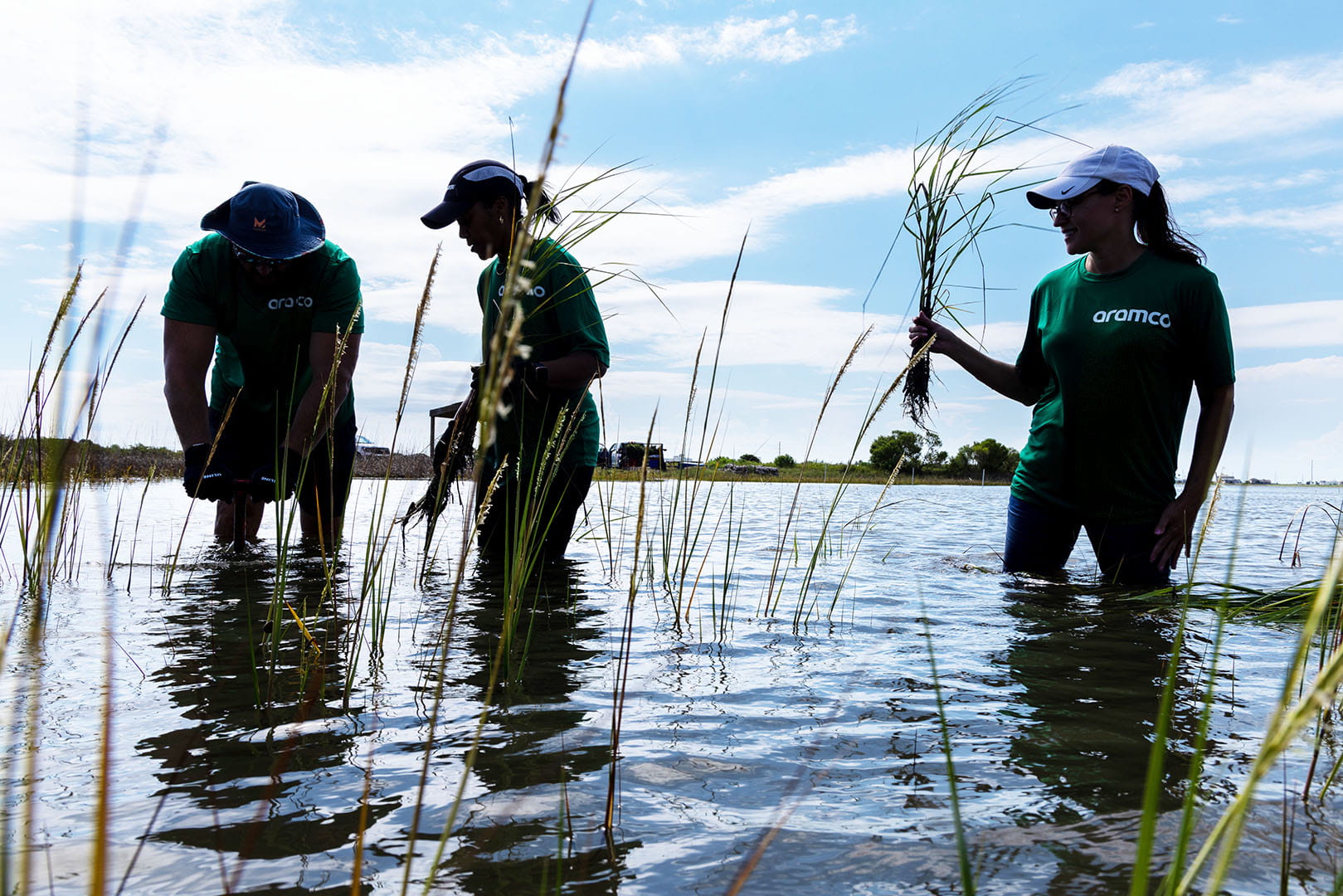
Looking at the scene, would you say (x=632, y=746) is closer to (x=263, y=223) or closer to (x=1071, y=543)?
(x=1071, y=543)

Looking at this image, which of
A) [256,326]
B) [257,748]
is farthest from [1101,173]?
[256,326]

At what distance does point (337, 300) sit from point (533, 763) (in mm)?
3558

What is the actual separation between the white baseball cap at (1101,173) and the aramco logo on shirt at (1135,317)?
18.8 inches

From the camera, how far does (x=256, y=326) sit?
489 cm

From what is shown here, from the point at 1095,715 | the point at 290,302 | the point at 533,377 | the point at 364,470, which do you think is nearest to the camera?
the point at 1095,715

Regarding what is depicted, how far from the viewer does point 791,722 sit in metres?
2.28

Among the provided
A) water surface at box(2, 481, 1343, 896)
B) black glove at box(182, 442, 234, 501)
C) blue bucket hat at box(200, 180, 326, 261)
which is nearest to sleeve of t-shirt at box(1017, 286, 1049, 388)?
water surface at box(2, 481, 1343, 896)

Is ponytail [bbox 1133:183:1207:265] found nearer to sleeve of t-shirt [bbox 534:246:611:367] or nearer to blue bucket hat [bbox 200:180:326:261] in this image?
sleeve of t-shirt [bbox 534:246:611:367]

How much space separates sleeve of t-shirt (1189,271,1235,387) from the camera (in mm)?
3500

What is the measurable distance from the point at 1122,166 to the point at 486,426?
11.7 ft

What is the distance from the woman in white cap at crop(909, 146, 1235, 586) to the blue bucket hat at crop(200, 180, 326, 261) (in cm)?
356

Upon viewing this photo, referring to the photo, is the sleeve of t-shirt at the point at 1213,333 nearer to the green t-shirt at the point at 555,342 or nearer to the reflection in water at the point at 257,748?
the green t-shirt at the point at 555,342

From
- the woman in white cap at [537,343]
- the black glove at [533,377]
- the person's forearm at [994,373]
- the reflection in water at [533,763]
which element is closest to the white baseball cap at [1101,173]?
the person's forearm at [994,373]

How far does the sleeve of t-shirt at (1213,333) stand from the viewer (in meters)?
3.50
